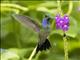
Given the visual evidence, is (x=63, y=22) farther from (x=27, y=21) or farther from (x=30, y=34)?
(x=30, y=34)

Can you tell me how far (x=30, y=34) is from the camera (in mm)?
982

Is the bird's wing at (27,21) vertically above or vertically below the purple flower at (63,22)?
below

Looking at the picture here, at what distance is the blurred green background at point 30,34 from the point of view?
0.84m

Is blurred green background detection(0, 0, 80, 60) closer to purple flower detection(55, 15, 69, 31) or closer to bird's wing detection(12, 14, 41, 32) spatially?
bird's wing detection(12, 14, 41, 32)

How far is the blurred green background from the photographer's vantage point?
2.75 ft

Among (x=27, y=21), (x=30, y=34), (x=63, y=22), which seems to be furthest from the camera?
(x=30, y=34)

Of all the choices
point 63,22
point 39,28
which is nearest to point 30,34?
point 39,28

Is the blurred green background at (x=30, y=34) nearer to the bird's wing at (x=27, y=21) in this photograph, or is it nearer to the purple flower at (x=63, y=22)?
the bird's wing at (x=27, y=21)

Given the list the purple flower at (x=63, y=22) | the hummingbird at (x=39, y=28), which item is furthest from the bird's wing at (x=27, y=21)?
the purple flower at (x=63, y=22)

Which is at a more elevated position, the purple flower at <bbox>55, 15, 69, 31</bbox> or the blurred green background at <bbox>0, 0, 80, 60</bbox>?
the purple flower at <bbox>55, 15, 69, 31</bbox>

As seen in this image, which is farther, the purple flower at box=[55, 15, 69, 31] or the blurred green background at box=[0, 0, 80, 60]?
the blurred green background at box=[0, 0, 80, 60]

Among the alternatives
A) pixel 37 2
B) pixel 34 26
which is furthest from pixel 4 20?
pixel 34 26

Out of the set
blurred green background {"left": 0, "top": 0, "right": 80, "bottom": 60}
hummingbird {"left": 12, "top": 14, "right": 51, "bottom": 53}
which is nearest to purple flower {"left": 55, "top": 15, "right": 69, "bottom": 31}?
hummingbird {"left": 12, "top": 14, "right": 51, "bottom": 53}

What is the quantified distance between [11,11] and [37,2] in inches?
5.6
